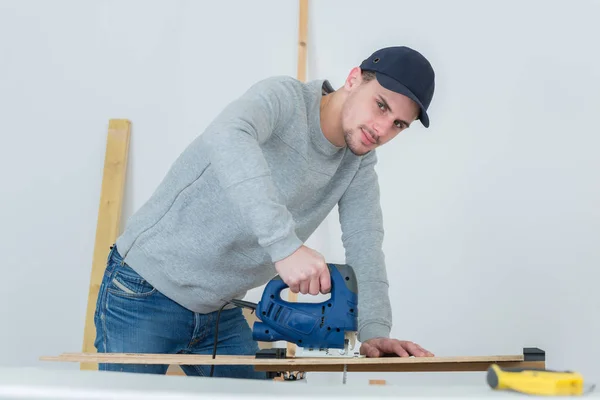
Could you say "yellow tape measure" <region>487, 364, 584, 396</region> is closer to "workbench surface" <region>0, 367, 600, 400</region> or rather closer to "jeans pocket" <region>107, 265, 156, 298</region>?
"workbench surface" <region>0, 367, 600, 400</region>

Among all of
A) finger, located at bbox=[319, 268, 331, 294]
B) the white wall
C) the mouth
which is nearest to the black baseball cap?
the mouth

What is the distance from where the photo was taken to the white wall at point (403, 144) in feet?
8.74

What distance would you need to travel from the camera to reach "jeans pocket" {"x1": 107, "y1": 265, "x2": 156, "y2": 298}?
1.74 metres

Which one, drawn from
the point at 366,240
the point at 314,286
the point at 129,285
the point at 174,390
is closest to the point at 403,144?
the point at 366,240

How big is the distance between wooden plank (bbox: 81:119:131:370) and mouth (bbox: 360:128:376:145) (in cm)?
160

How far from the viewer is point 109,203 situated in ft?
9.77

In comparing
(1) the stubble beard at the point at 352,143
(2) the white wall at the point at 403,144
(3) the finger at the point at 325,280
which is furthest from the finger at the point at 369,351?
(2) the white wall at the point at 403,144

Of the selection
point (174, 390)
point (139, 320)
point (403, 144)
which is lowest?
point (174, 390)

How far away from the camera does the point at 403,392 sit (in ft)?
2.47

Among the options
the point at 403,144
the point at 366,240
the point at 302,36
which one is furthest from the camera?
the point at 302,36

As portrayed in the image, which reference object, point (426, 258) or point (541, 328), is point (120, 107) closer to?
point (426, 258)

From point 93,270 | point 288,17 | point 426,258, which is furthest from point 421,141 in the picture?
point 93,270

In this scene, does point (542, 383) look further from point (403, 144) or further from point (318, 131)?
point (403, 144)

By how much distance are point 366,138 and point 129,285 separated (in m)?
0.73
